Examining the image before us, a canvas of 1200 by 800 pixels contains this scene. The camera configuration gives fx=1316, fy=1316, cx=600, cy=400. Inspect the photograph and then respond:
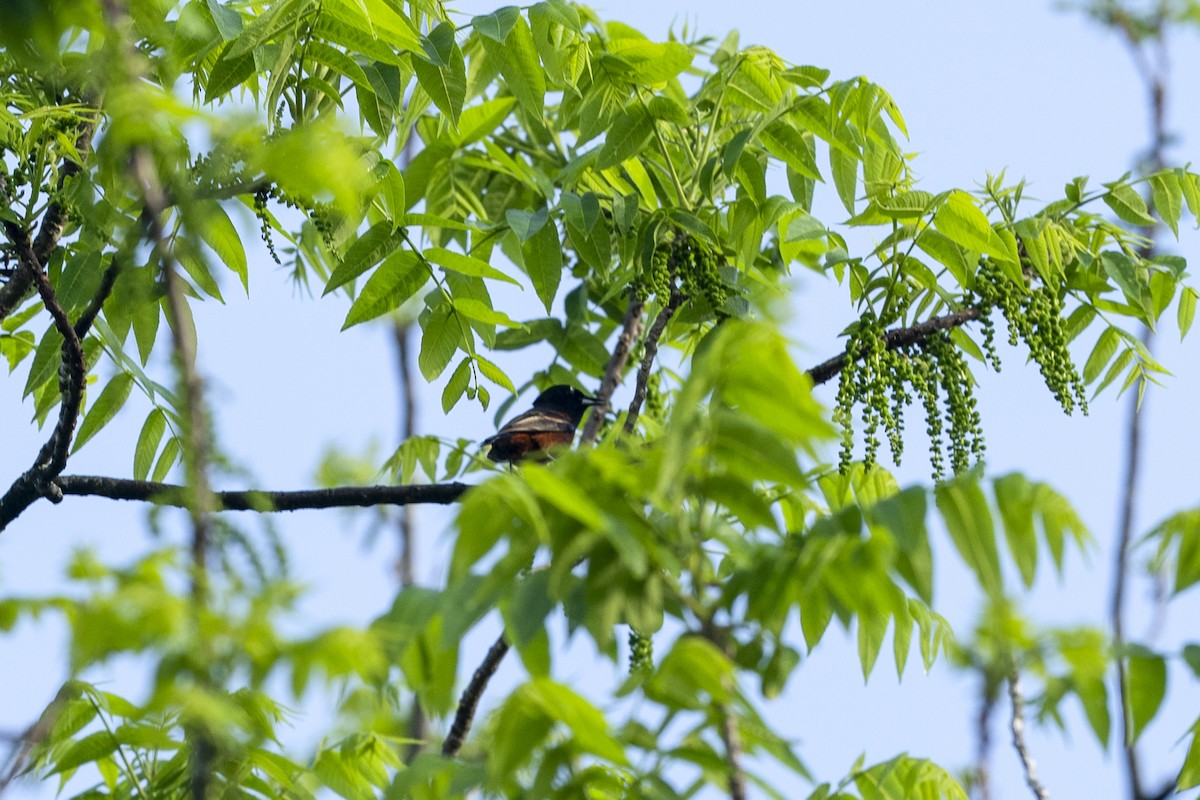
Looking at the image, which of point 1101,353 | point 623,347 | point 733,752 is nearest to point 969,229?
point 1101,353

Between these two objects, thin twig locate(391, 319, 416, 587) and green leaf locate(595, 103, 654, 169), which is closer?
green leaf locate(595, 103, 654, 169)

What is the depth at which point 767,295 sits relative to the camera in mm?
4469

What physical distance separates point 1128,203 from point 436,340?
2.27m

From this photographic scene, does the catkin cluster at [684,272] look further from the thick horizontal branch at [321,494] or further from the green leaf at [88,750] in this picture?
the green leaf at [88,750]

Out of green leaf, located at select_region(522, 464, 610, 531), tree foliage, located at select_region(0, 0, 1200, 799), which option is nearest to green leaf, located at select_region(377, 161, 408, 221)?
tree foliage, located at select_region(0, 0, 1200, 799)

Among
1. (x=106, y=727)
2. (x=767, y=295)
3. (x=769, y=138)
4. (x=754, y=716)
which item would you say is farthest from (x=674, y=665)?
(x=767, y=295)

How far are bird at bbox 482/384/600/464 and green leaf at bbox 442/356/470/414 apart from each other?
10.2 ft

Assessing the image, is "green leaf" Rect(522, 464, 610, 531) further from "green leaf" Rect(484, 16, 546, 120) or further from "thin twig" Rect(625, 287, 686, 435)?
"green leaf" Rect(484, 16, 546, 120)

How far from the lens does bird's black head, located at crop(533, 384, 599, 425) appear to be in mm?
8059

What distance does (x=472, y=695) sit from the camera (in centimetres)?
414

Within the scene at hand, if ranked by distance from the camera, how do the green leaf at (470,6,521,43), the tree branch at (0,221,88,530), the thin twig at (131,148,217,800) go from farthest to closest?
1. the green leaf at (470,6,521,43)
2. the tree branch at (0,221,88,530)
3. the thin twig at (131,148,217,800)

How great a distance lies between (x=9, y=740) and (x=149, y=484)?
6.83ft

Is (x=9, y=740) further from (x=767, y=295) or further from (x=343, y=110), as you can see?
(x=767, y=295)

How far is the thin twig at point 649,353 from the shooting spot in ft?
12.6
